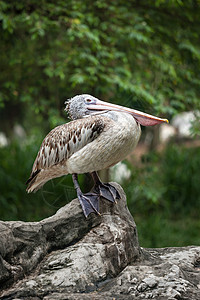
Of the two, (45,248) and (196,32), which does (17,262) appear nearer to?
(45,248)

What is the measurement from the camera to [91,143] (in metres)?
2.81

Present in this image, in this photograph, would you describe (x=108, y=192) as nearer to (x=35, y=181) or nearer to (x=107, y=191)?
(x=107, y=191)

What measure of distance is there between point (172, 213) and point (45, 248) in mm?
4813

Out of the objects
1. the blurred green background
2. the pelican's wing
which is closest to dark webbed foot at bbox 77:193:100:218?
the pelican's wing

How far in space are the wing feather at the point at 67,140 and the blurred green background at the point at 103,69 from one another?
4.76 feet

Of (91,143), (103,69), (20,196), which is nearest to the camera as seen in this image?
(91,143)

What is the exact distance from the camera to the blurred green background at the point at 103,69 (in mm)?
4656

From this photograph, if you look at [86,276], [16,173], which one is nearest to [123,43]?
[16,173]

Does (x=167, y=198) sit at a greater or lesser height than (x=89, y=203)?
lesser

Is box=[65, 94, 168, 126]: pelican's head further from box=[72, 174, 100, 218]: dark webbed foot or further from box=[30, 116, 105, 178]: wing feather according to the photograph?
box=[72, 174, 100, 218]: dark webbed foot

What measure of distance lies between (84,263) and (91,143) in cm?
81

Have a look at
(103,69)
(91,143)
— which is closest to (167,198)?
(103,69)

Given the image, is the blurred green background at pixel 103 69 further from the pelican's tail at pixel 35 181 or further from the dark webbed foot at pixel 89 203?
the dark webbed foot at pixel 89 203

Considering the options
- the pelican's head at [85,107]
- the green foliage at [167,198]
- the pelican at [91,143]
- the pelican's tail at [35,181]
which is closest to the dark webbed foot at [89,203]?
the pelican at [91,143]
